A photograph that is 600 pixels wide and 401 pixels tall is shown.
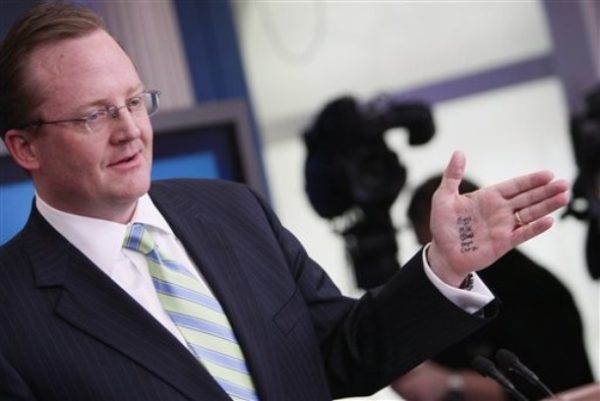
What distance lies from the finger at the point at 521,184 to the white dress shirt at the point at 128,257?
0.48ft

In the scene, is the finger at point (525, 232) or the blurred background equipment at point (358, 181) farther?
the blurred background equipment at point (358, 181)

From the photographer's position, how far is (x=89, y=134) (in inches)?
57.4

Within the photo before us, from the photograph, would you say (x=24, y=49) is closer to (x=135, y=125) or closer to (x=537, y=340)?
(x=135, y=125)

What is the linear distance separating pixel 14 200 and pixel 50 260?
2.45ft

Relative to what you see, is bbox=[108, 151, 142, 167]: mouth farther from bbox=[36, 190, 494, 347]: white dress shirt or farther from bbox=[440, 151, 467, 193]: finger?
bbox=[440, 151, 467, 193]: finger

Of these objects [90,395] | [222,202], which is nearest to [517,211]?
[222,202]

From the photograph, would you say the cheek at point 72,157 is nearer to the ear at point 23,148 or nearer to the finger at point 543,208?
the ear at point 23,148

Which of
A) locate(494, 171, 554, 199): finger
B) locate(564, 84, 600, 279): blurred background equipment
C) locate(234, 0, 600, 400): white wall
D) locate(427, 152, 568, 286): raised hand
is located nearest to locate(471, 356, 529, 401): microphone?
locate(427, 152, 568, 286): raised hand

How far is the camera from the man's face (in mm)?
1448

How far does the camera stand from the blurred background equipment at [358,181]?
3.24 m

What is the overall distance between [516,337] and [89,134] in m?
1.82

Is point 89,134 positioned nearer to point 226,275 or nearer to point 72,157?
point 72,157

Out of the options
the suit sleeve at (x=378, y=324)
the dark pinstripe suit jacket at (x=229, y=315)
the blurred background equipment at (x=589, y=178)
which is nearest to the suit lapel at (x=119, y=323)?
the dark pinstripe suit jacket at (x=229, y=315)

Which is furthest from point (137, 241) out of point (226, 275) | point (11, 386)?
point (11, 386)
